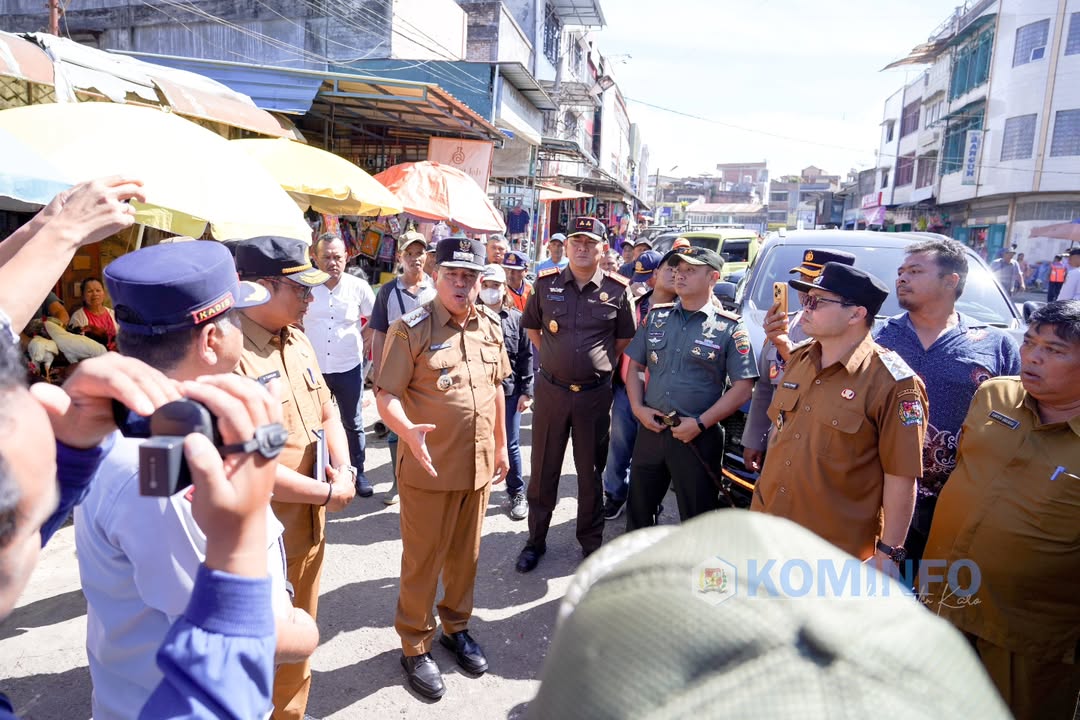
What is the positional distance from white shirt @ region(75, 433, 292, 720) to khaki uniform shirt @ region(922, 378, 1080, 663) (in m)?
2.42

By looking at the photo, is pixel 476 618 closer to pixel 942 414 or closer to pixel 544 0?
pixel 942 414

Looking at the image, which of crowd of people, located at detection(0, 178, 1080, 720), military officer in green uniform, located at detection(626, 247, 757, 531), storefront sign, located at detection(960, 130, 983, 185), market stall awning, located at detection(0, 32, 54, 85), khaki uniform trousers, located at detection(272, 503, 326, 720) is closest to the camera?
crowd of people, located at detection(0, 178, 1080, 720)

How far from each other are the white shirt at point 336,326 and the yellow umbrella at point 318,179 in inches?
49.7

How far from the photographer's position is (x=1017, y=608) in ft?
7.45

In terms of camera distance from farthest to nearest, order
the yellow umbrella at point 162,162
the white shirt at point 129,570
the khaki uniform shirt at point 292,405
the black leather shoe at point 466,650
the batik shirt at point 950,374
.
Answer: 1. the yellow umbrella at point 162,162
2. the black leather shoe at point 466,650
3. the batik shirt at point 950,374
4. the khaki uniform shirt at point 292,405
5. the white shirt at point 129,570

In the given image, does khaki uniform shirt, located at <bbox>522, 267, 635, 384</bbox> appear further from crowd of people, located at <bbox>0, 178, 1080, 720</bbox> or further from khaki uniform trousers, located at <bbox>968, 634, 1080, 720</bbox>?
khaki uniform trousers, located at <bbox>968, 634, 1080, 720</bbox>

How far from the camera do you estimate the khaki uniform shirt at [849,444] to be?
2537 millimetres

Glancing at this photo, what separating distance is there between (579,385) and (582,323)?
0.42 meters

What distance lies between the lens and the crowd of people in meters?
0.96

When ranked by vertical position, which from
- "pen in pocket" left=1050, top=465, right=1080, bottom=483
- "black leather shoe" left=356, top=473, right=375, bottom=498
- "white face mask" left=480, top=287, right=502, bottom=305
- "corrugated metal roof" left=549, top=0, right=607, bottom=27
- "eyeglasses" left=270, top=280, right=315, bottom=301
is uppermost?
"corrugated metal roof" left=549, top=0, right=607, bottom=27

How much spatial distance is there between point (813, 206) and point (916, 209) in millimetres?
31091

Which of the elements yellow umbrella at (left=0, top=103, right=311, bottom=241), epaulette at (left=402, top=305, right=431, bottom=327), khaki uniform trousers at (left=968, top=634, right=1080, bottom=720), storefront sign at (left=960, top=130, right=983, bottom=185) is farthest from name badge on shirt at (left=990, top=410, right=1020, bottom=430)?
storefront sign at (left=960, top=130, right=983, bottom=185)

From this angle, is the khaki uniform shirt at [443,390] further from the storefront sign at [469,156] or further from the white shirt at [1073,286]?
the white shirt at [1073,286]

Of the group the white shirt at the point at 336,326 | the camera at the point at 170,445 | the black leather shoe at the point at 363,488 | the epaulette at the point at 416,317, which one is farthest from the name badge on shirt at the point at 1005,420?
the black leather shoe at the point at 363,488
